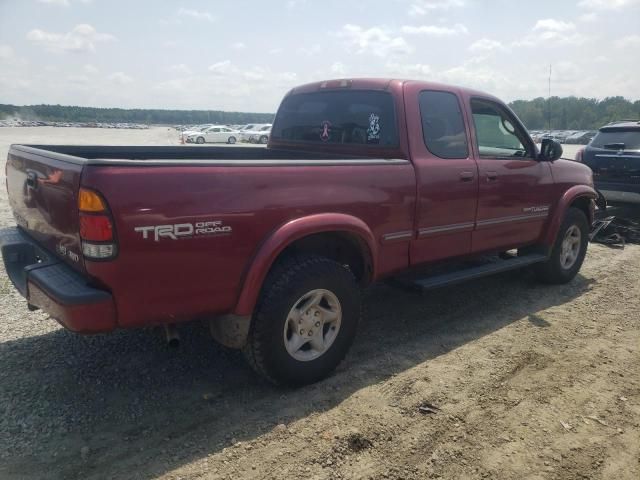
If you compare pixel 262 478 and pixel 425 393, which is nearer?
pixel 262 478

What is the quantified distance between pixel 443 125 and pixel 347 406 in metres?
2.39

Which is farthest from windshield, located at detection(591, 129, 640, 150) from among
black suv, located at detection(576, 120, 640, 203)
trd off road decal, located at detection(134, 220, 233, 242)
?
trd off road decal, located at detection(134, 220, 233, 242)

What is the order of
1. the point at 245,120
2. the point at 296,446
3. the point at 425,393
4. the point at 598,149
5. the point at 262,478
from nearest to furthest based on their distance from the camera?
1. the point at 262,478
2. the point at 296,446
3. the point at 425,393
4. the point at 598,149
5. the point at 245,120

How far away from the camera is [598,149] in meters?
8.71

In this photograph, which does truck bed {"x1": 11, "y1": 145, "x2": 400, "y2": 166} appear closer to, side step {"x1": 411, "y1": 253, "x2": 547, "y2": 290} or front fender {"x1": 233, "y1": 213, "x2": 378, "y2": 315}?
front fender {"x1": 233, "y1": 213, "x2": 378, "y2": 315}

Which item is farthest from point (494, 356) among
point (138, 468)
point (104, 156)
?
point (104, 156)

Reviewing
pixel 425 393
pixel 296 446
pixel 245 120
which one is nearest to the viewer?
pixel 296 446

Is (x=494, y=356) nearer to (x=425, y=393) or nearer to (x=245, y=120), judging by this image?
(x=425, y=393)

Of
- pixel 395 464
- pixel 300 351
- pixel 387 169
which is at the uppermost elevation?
pixel 387 169

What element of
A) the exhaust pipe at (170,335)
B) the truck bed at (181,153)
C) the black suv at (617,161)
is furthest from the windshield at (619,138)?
the exhaust pipe at (170,335)

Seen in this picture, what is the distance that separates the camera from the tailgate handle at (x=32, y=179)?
10.2 ft

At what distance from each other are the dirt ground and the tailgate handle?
1256mm

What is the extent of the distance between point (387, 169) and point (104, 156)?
7.58 ft

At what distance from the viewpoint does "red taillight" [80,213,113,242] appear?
2508 millimetres
